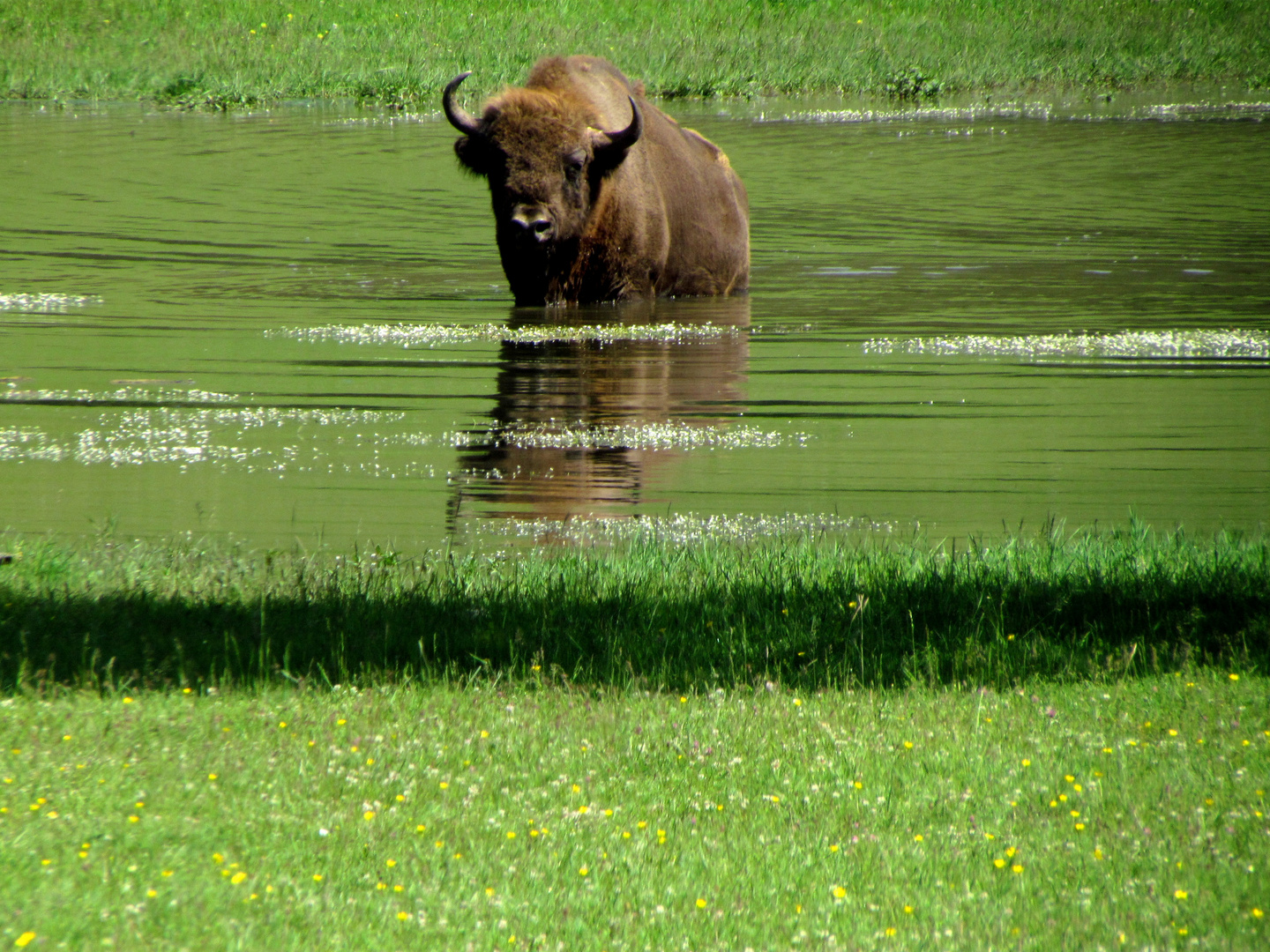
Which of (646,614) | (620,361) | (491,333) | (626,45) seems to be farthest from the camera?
(626,45)

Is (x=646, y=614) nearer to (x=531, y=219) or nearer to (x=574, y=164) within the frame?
(x=531, y=219)

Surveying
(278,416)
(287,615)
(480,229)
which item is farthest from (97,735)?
(480,229)

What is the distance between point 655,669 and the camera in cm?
603

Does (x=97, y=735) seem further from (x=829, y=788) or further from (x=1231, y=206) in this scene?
(x=1231, y=206)

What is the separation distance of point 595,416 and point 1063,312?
21.0 ft

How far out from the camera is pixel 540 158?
13641mm

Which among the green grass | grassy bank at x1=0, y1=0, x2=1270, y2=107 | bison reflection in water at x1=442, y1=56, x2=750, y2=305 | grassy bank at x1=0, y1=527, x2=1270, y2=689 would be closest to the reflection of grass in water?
bison reflection in water at x1=442, y1=56, x2=750, y2=305

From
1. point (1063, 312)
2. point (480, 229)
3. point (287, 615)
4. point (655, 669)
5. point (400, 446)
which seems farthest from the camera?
point (480, 229)

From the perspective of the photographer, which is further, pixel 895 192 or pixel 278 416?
pixel 895 192

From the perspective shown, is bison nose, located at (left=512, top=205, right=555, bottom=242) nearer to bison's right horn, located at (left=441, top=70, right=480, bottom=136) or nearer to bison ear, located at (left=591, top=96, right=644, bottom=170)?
bison ear, located at (left=591, top=96, right=644, bottom=170)

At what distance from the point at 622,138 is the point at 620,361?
2275mm

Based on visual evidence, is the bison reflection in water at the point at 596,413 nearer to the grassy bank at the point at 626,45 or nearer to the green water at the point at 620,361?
the green water at the point at 620,361

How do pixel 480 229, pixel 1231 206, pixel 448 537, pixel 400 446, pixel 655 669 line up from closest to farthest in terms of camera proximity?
pixel 655 669 → pixel 448 537 → pixel 400 446 → pixel 480 229 → pixel 1231 206

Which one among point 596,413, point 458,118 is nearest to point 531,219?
point 458,118
